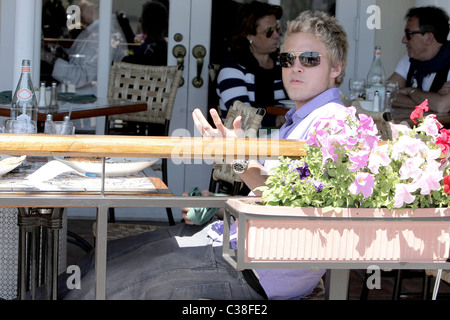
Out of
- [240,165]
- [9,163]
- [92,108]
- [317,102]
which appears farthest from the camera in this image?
[92,108]

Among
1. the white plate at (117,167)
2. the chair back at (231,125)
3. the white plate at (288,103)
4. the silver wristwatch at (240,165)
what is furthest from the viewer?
the white plate at (288,103)

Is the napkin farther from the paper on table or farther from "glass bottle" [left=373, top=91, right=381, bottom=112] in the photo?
the paper on table

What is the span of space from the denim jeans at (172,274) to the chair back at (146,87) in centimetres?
247

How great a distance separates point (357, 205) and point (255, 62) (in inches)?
126

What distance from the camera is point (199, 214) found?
239 cm

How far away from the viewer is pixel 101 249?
5.33 ft

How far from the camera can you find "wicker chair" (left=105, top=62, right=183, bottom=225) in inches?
→ 187

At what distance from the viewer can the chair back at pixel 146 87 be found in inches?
187

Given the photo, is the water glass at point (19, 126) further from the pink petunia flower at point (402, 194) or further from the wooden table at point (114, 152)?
the pink petunia flower at point (402, 194)

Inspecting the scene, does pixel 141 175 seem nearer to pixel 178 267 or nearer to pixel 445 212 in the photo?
pixel 178 267

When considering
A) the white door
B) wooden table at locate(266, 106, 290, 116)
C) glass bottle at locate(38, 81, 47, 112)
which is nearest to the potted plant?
glass bottle at locate(38, 81, 47, 112)

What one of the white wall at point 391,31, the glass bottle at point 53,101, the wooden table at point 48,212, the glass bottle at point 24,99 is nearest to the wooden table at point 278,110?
the glass bottle at point 53,101

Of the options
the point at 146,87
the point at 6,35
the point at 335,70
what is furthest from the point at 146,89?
the point at 335,70

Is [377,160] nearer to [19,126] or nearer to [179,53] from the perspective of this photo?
[19,126]
